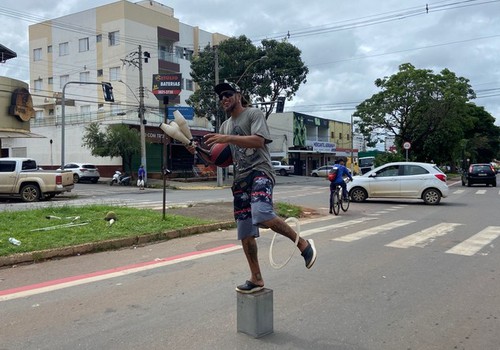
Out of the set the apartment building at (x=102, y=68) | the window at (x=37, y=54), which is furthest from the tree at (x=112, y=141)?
the window at (x=37, y=54)

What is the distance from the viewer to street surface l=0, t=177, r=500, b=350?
3.87 meters

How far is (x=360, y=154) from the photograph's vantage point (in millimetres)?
74062

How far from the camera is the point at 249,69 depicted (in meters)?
37.3

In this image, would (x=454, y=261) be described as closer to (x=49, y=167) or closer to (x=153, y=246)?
(x=153, y=246)

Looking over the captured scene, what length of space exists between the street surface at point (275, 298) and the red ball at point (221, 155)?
1.50 metres

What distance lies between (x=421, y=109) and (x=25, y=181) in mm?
30615

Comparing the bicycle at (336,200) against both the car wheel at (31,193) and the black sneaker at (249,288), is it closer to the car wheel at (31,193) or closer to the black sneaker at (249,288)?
the black sneaker at (249,288)

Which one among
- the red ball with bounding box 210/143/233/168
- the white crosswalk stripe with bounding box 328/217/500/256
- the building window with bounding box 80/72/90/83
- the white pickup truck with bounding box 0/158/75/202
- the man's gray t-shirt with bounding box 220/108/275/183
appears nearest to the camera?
the man's gray t-shirt with bounding box 220/108/275/183

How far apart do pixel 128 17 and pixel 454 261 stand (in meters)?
42.7

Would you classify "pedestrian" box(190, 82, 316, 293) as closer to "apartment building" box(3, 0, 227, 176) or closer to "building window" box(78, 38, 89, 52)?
"apartment building" box(3, 0, 227, 176)

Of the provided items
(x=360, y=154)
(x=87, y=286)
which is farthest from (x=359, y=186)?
(x=360, y=154)

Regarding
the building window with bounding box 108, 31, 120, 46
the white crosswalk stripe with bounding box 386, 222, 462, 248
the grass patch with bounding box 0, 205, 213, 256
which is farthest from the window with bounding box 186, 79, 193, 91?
the white crosswalk stripe with bounding box 386, 222, 462, 248

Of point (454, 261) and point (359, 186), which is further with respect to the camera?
point (359, 186)

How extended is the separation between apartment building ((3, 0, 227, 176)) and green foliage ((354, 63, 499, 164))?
1722cm
